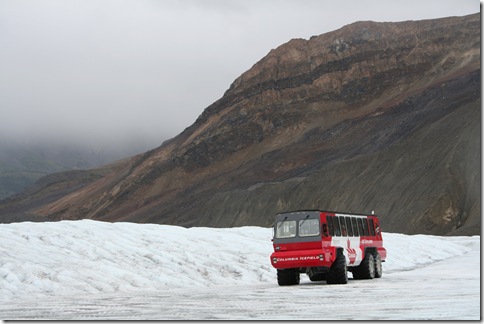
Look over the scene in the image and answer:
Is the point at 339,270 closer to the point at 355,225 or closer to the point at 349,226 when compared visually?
the point at 349,226

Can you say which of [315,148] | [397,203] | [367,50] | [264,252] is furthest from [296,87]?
[264,252]

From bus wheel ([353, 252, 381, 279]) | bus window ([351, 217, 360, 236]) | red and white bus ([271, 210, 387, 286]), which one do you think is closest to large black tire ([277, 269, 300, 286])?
red and white bus ([271, 210, 387, 286])

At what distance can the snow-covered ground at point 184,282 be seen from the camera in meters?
13.9

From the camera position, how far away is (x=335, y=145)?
11231cm

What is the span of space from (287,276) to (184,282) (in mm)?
4082

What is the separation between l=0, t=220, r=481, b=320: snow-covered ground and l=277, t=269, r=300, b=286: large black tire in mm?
477

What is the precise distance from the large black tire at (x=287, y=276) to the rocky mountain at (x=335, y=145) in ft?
142

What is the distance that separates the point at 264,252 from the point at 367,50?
359 feet

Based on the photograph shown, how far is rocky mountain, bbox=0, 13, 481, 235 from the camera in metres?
76.8

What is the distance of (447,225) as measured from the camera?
2714 inches

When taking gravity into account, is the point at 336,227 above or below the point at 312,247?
above

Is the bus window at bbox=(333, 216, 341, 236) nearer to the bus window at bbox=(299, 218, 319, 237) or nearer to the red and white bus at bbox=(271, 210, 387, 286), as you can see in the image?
the red and white bus at bbox=(271, 210, 387, 286)

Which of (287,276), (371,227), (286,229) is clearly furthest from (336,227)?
(371,227)

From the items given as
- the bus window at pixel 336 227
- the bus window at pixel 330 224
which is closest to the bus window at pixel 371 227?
the bus window at pixel 336 227
